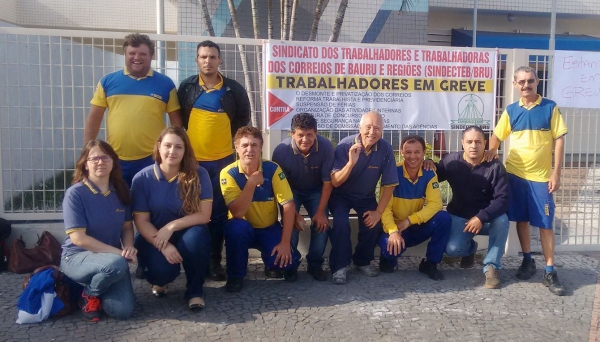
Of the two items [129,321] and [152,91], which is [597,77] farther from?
[129,321]

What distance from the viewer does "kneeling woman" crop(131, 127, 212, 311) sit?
4.30 meters

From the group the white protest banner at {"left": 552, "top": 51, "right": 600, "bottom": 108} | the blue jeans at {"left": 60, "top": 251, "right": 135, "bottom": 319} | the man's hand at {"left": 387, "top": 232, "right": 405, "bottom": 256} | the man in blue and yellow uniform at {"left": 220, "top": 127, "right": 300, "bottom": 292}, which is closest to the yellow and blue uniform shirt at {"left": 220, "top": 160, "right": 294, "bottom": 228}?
the man in blue and yellow uniform at {"left": 220, "top": 127, "right": 300, "bottom": 292}

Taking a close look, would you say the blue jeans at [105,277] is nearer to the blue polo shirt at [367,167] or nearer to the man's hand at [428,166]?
the blue polo shirt at [367,167]

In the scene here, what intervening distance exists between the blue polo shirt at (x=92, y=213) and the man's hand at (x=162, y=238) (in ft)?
0.98

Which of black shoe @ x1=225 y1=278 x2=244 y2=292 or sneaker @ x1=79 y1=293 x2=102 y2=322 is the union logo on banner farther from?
sneaker @ x1=79 y1=293 x2=102 y2=322

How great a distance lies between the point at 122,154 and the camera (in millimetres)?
4773

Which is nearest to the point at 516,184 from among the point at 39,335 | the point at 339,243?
the point at 339,243

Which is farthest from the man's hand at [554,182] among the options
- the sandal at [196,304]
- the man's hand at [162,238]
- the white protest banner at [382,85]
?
the man's hand at [162,238]

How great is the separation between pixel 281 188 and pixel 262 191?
17 centimetres

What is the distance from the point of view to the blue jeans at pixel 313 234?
5.11 m

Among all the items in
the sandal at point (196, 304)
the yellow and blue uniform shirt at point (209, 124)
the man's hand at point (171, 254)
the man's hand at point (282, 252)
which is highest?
the yellow and blue uniform shirt at point (209, 124)

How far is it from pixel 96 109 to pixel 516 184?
389cm

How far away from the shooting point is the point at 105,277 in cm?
395

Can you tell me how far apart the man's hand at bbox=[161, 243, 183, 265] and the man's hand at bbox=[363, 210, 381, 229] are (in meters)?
1.76
